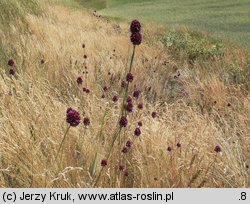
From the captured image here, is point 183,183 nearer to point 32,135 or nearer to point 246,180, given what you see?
point 246,180

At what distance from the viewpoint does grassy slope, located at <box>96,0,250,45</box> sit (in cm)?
1574

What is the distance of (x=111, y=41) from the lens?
905 cm

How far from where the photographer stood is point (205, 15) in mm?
20094

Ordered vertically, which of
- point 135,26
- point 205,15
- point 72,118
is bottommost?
point 205,15

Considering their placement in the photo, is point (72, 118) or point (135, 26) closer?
point (72, 118)

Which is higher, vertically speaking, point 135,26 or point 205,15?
point 135,26

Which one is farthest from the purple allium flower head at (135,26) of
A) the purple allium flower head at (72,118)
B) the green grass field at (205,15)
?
the green grass field at (205,15)

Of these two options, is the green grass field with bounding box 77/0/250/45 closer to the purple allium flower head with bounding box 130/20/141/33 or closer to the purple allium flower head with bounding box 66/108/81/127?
the purple allium flower head with bounding box 130/20/141/33

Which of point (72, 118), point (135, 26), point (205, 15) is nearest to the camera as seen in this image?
point (72, 118)

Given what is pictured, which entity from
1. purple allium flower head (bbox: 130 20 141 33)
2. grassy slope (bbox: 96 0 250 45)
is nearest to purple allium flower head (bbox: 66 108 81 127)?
purple allium flower head (bbox: 130 20 141 33)

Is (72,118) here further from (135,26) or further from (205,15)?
(205,15)

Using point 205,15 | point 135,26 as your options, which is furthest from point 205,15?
point 135,26
